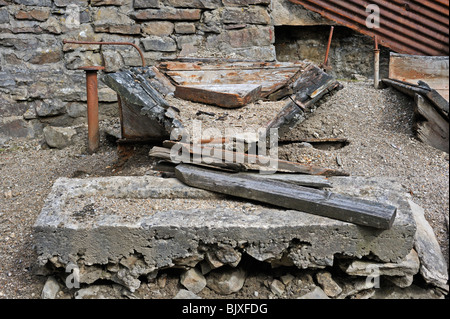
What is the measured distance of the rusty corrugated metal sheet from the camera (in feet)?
15.0

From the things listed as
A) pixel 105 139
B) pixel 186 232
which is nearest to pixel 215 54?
pixel 105 139

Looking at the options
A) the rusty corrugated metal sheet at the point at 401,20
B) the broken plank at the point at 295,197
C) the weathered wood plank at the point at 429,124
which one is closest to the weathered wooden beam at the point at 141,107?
the broken plank at the point at 295,197

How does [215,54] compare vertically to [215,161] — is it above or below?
above

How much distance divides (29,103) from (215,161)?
9.92 ft

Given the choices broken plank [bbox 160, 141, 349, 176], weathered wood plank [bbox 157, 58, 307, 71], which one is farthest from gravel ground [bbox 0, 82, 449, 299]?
broken plank [bbox 160, 141, 349, 176]

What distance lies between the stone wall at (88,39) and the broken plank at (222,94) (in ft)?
3.91

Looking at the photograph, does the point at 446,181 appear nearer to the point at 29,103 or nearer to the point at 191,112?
the point at 191,112

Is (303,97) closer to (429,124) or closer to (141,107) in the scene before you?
(429,124)

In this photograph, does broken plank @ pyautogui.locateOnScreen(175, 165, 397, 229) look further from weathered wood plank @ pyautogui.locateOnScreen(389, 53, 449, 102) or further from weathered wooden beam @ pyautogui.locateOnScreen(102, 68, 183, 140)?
weathered wood plank @ pyautogui.locateOnScreen(389, 53, 449, 102)

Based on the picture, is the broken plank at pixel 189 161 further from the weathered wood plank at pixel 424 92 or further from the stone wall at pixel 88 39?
the stone wall at pixel 88 39

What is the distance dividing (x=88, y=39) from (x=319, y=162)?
300 cm

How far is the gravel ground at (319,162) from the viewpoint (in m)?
2.80

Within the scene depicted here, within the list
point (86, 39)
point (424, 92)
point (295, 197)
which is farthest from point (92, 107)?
point (424, 92)
